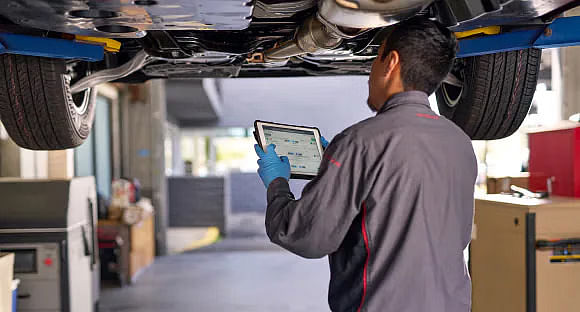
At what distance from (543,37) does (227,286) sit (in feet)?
11.8

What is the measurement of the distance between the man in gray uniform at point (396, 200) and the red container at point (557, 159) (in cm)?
152

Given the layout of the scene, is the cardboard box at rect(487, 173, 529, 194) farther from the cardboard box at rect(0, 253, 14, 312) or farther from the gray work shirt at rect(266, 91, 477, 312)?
the cardboard box at rect(0, 253, 14, 312)

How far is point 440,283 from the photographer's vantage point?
1.09 metres

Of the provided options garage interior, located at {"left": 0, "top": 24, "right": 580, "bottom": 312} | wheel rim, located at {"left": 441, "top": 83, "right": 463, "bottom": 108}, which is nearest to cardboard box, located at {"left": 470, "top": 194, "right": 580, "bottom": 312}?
garage interior, located at {"left": 0, "top": 24, "right": 580, "bottom": 312}

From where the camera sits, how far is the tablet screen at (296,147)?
4.56 feet

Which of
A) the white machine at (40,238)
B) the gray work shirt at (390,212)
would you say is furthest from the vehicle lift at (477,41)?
the white machine at (40,238)

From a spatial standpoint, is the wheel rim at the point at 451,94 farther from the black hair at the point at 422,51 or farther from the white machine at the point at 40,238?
the white machine at the point at 40,238

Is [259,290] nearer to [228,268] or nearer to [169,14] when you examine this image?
[228,268]

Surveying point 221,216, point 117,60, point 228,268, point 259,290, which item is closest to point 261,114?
point 221,216

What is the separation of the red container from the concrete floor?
194 cm

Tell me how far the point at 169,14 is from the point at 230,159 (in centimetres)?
1888

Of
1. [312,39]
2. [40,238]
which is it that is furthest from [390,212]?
[40,238]

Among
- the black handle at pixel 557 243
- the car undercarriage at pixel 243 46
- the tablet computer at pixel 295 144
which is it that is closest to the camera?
the car undercarriage at pixel 243 46

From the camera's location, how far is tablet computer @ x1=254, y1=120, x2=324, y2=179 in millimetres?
1370
